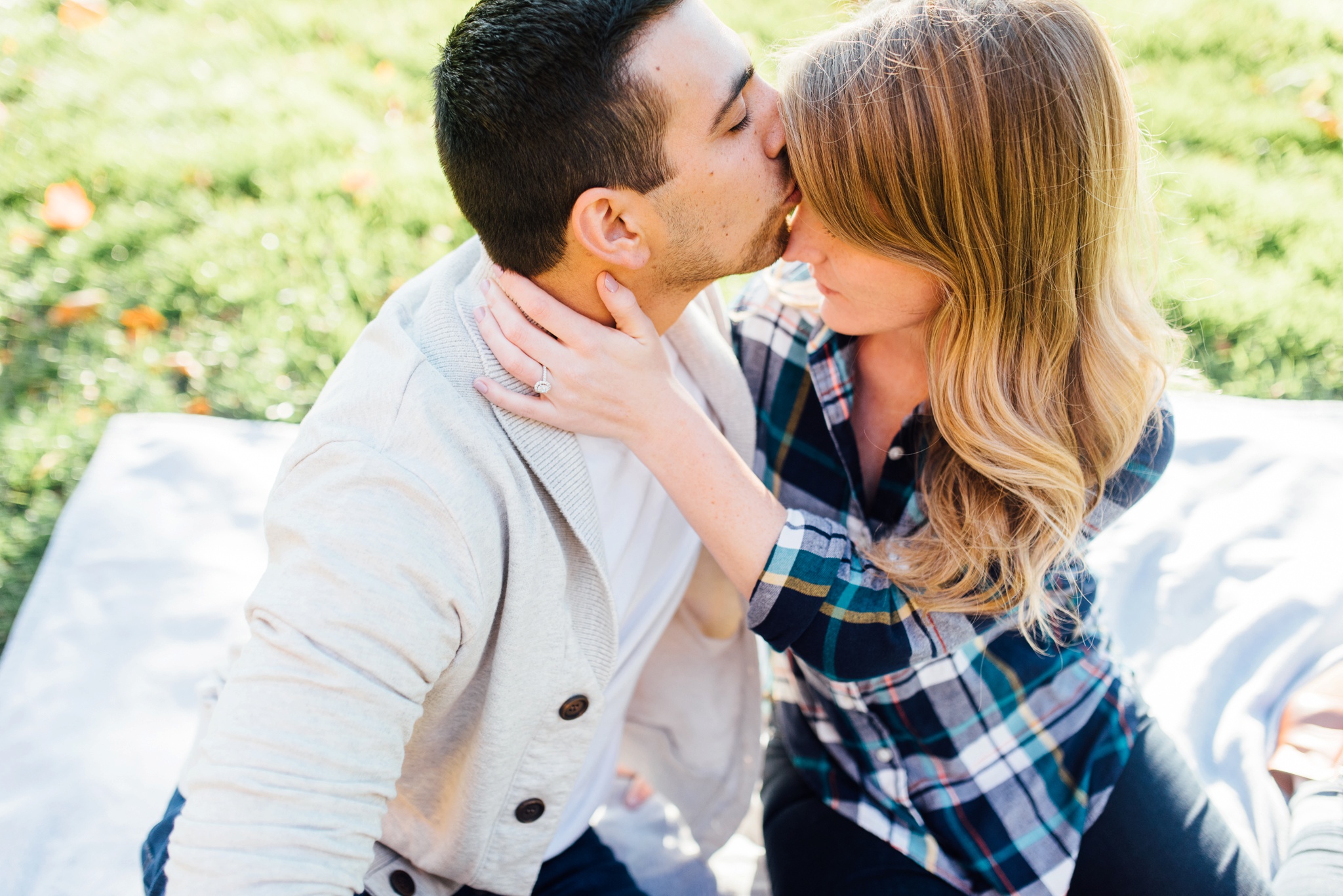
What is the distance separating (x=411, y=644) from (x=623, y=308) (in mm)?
834

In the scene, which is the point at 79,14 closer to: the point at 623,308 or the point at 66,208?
the point at 66,208

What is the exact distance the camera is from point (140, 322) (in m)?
4.07

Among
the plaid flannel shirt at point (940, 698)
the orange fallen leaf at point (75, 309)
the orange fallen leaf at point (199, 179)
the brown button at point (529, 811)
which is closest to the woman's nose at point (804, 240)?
the plaid flannel shirt at point (940, 698)

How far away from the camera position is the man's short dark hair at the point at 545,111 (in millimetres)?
1824

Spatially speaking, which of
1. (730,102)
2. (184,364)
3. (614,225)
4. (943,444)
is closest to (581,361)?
(614,225)

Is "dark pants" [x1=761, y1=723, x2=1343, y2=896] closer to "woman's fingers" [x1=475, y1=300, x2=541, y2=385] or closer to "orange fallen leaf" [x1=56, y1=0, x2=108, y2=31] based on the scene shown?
"woman's fingers" [x1=475, y1=300, x2=541, y2=385]

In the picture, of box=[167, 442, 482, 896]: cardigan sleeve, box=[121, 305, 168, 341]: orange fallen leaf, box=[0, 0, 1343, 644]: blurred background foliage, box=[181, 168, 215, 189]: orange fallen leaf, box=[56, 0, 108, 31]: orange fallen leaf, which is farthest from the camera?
box=[56, 0, 108, 31]: orange fallen leaf

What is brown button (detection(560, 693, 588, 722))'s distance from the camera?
2006 millimetres

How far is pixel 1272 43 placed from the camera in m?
5.54

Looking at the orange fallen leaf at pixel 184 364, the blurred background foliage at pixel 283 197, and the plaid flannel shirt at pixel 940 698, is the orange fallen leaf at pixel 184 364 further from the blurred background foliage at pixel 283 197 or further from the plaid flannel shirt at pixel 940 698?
the plaid flannel shirt at pixel 940 698

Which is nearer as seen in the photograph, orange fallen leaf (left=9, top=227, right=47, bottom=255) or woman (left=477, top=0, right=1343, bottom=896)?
woman (left=477, top=0, right=1343, bottom=896)

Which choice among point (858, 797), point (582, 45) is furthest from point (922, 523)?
point (582, 45)

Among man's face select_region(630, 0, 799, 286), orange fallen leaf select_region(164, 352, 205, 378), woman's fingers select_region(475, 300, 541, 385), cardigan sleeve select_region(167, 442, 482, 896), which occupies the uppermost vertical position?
man's face select_region(630, 0, 799, 286)

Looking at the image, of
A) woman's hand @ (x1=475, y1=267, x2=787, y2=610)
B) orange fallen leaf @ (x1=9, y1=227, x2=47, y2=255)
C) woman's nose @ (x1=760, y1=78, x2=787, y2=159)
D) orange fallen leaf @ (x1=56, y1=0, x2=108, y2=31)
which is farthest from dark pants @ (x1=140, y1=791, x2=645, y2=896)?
orange fallen leaf @ (x1=56, y1=0, x2=108, y2=31)
